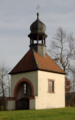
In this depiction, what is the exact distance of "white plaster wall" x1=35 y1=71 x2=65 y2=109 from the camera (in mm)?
21875

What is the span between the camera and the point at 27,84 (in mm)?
24766

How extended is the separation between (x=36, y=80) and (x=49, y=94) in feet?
7.45

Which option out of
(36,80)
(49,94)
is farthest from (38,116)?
(49,94)

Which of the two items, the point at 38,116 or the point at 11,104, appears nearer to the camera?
the point at 38,116

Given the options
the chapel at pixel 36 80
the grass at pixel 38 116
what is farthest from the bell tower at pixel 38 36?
the grass at pixel 38 116

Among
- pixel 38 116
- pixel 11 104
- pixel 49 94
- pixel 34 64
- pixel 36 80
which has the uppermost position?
pixel 34 64

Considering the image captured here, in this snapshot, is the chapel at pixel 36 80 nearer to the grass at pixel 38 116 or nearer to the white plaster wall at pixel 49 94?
the white plaster wall at pixel 49 94

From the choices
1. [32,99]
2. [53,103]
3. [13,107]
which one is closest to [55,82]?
[53,103]

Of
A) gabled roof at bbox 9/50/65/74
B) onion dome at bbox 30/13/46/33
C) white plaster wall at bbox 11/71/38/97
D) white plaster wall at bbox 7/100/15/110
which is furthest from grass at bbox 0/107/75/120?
onion dome at bbox 30/13/46/33

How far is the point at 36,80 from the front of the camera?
72.6ft

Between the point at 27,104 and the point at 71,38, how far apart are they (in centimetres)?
1561

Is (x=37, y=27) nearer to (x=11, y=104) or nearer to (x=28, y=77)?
(x=28, y=77)

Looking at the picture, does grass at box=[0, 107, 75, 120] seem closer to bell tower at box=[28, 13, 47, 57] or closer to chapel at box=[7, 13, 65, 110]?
chapel at box=[7, 13, 65, 110]

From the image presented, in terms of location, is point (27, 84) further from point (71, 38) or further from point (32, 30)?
point (71, 38)
